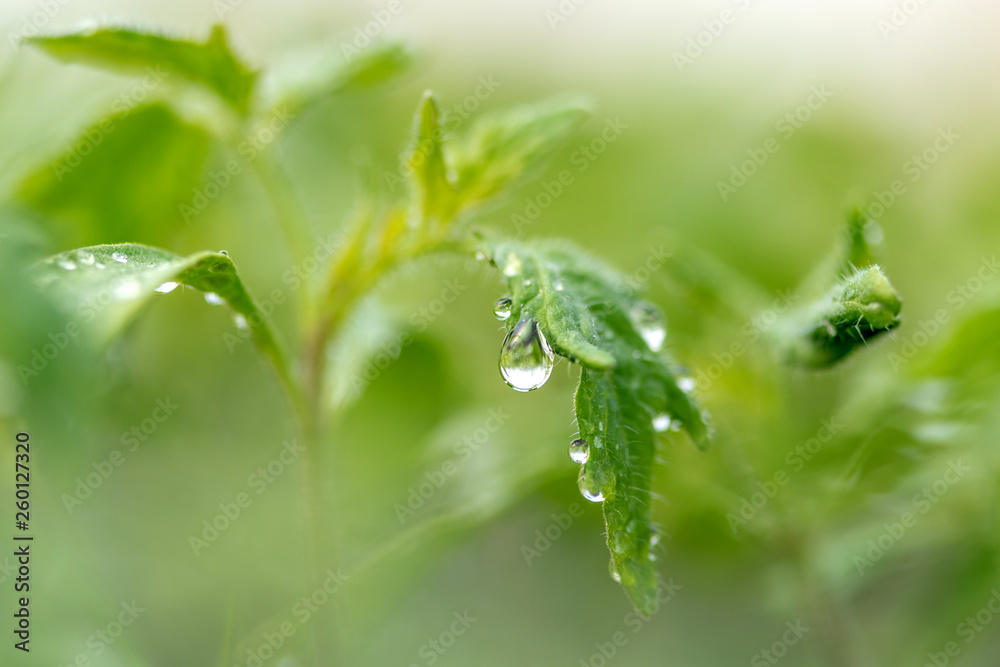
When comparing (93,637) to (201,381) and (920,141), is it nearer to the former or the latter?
(201,381)

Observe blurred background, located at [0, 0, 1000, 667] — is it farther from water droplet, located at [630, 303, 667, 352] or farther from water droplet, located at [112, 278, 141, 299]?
water droplet, located at [630, 303, 667, 352]

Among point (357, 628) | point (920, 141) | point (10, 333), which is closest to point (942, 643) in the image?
point (357, 628)

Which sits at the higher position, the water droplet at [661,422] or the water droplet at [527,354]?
the water droplet at [527,354]

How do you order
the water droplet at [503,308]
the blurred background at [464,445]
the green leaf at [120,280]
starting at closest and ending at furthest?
1. the green leaf at [120,280]
2. the water droplet at [503,308]
3. the blurred background at [464,445]

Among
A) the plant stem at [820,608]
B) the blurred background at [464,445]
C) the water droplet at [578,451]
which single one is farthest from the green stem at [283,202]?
the plant stem at [820,608]

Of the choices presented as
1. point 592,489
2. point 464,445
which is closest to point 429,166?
point 592,489

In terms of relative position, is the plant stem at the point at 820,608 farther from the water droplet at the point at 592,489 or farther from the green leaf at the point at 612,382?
the water droplet at the point at 592,489
